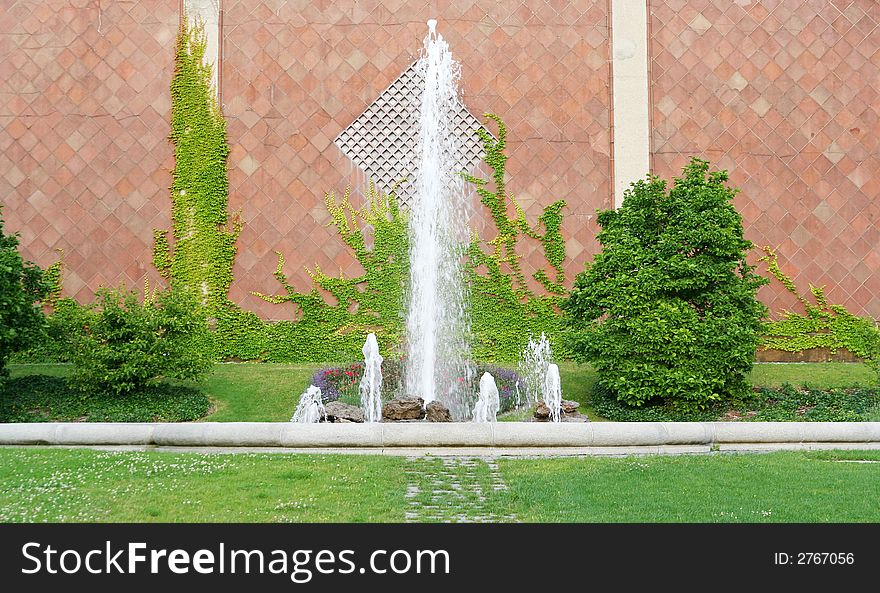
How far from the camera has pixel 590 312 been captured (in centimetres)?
1058

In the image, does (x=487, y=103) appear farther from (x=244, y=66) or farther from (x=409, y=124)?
(x=244, y=66)

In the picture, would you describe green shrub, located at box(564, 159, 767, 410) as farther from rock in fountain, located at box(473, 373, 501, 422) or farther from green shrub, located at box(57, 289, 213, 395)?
green shrub, located at box(57, 289, 213, 395)

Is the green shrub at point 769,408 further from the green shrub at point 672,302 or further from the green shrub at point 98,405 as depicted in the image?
the green shrub at point 98,405

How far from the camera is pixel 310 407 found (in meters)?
9.35

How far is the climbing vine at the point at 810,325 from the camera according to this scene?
45.2 ft

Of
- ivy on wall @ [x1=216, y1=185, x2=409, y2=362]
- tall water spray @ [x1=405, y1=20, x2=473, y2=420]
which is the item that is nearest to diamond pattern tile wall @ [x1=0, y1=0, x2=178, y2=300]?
ivy on wall @ [x1=216, y1=185, x2=409, y2=362]

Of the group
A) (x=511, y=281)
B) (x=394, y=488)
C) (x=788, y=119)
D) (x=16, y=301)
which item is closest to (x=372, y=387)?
(x=394, y=488)

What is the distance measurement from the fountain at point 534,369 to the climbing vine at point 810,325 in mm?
3843

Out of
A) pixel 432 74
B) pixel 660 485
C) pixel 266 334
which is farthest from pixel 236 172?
pixel 660 485

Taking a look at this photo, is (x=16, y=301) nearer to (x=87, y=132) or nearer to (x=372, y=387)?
(x=372, y=387)

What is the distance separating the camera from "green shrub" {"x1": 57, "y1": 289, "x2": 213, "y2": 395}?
10094mm

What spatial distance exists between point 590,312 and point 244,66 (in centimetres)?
769

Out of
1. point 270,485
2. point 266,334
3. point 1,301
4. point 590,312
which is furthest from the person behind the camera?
point 266,334

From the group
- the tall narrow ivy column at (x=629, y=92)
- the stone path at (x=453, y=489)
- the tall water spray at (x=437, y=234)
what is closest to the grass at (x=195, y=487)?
the stone path at (x=453, y=489)
